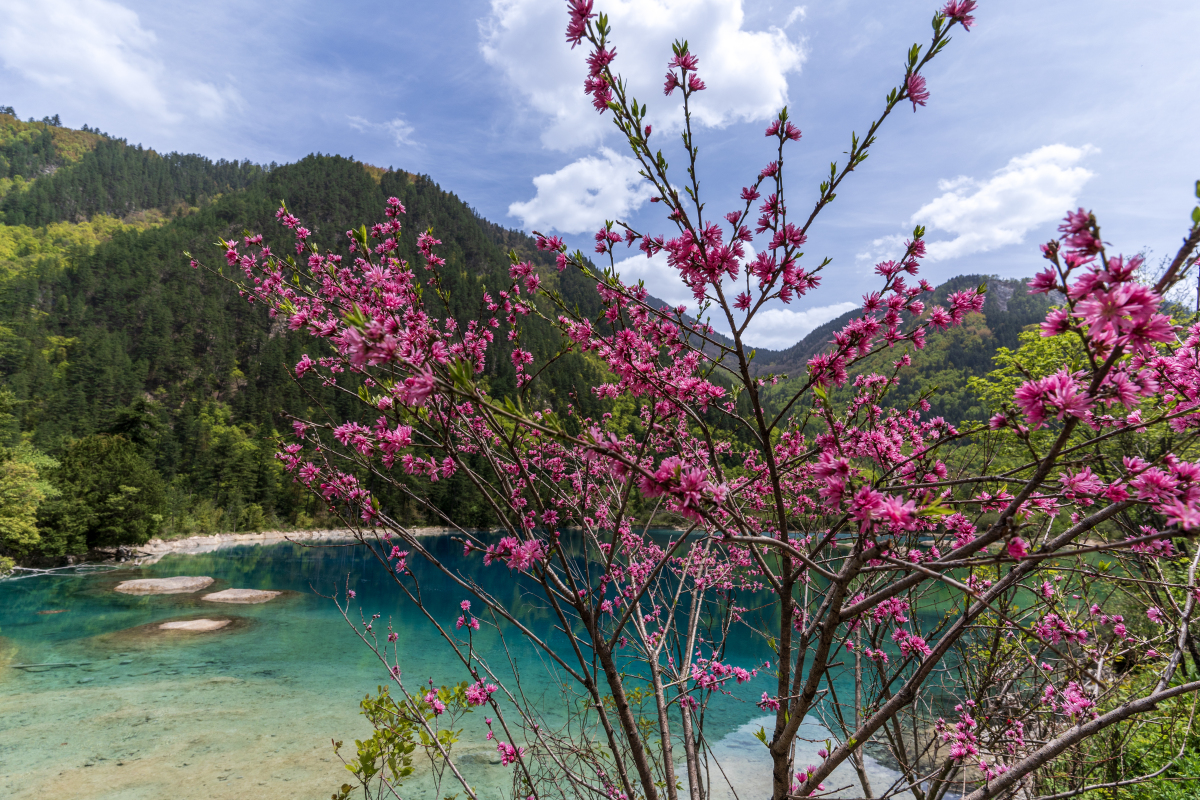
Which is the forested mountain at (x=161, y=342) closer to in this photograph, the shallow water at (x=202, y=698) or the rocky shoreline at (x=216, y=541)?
the rocky shoreline at (x=216, y=541)

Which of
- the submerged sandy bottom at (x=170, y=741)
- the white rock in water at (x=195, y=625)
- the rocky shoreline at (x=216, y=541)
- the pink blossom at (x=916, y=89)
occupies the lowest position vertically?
the rocky shoreline at (x=216, y=541)

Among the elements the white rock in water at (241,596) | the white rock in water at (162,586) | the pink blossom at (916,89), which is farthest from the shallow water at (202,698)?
the pink blossom at (916,89)

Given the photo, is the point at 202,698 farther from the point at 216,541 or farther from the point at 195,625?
the point at 216,541

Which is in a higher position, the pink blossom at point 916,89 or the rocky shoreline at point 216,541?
the pink blossom at point 916,89

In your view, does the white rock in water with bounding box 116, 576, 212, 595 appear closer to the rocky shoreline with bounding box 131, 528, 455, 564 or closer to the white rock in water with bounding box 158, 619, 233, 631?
the rocky shoreline with bounding box 131, 528, 455, 564

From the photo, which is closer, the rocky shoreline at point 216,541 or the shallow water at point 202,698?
the shallow water at point 202,698

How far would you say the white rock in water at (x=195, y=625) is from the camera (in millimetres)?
17559

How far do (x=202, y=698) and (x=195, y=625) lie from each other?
291 inches

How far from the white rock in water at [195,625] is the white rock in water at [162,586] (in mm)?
5687

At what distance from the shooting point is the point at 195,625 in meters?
18.0

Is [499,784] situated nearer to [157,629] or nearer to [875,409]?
[875,409]

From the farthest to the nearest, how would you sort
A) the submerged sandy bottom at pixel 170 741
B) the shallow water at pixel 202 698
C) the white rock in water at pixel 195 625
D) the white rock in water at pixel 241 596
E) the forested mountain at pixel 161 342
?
the forested mountain at pixel 161 342 → the white rock in water at pixel 241 596 → the white rock in water at pixel 195 625 → the shallow water at pixel 202 698 → the submerged sandy bottom at pixel 170 741

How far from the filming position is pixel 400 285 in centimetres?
315

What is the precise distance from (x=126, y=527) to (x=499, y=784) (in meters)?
31.9
